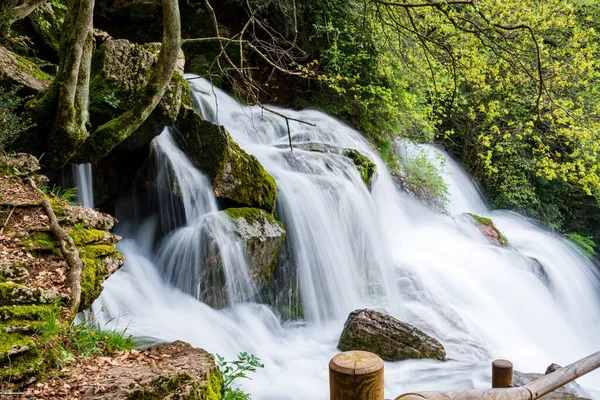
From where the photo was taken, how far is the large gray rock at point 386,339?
5555mm

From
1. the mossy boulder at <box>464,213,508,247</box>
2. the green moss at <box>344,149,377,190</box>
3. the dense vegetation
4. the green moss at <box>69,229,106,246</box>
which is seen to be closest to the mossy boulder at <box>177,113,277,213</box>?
the green moss at <box>69,229,106,246</box>

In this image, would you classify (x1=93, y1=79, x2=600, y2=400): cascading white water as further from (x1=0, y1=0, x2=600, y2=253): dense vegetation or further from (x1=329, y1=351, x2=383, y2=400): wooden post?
(x1=329, y1=351, x2=383, y2=400): wooden post

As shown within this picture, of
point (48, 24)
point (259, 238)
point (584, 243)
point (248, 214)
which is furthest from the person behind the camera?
point (584, 243)

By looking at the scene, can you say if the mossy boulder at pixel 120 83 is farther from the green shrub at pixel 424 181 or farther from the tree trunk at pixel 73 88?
the green shrub at pixel 424 181

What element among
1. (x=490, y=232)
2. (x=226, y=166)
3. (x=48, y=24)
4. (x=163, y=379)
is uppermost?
(x=48, y=24)

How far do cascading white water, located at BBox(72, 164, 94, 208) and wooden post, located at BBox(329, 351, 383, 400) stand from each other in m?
5.67

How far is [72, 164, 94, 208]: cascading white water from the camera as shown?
620 cm

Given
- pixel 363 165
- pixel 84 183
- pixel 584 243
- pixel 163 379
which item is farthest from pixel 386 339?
pixel 584 243

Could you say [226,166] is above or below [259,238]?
above

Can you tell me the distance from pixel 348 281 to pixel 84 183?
4.52 metres

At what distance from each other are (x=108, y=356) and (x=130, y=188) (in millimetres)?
4362

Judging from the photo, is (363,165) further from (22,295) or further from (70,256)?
(22,295)

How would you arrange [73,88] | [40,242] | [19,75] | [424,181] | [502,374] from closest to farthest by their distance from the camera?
1. [502,374]
2. [40,242]
3. [73,88]
4. [19,75]
5. [424,181]

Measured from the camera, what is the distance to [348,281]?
304 inches
